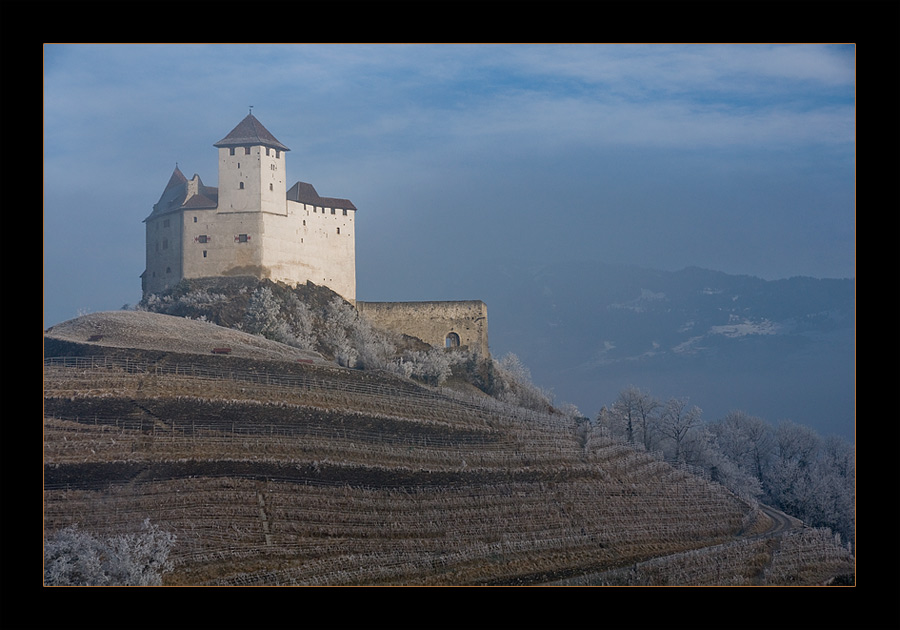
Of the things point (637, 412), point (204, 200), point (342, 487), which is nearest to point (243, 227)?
point (204, 200)

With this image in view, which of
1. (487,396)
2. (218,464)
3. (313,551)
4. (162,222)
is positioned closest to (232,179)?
(162,222)

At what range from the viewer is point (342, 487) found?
2652cm

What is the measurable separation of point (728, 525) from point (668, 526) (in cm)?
263

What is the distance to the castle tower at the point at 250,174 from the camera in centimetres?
4112

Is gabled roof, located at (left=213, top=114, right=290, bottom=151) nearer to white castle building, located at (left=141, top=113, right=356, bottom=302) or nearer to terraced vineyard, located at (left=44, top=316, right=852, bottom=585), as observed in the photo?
white castle building, located at (left=141, top=113, right=356, bottom=302)

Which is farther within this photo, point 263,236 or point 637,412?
point 637,412

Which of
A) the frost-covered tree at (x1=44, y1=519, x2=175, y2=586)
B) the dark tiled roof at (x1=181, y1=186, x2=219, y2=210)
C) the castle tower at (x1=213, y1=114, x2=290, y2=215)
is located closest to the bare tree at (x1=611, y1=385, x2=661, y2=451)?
the castle tower at (x1=213, y1=114, x2=290, y2=215)

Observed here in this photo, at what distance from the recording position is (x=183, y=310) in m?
39.4

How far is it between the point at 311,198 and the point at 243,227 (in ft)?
12.4

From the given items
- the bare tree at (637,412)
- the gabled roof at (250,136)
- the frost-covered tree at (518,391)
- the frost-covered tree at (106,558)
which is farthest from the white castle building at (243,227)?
the frost-covered tree at (106,558)

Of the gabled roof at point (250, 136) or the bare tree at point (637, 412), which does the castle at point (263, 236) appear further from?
the bare tree at point (637, 412)

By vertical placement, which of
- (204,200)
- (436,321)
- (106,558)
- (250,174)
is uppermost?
(250,174)

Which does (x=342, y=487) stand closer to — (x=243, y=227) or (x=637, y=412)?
(x=243, y=227)
